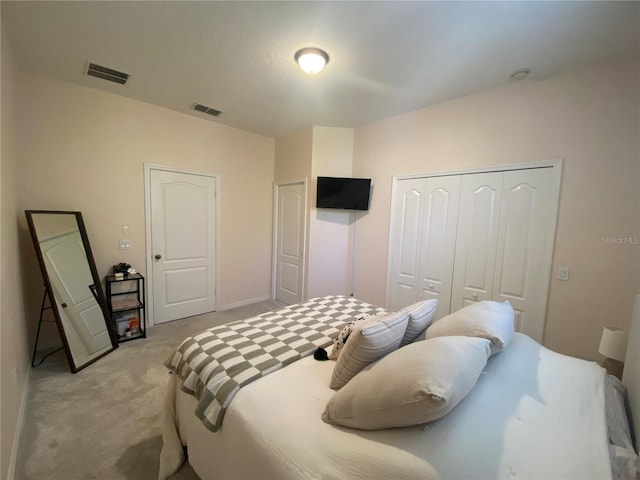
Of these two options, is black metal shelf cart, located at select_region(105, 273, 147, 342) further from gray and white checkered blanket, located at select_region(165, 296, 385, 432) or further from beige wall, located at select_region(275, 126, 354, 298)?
beige wall, located at select_region(275, 126, 354, 298)

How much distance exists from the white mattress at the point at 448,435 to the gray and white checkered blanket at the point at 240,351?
71mm

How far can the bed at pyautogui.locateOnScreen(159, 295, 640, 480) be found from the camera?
2.58 feet

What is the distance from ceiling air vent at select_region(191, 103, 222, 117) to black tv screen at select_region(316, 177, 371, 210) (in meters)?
1.55

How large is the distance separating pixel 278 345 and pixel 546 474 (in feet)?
4.07

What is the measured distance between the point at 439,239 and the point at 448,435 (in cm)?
240

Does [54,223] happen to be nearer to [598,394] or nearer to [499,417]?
[499,417]

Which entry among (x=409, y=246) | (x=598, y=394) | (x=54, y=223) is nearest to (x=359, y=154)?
(x=409, y=246)

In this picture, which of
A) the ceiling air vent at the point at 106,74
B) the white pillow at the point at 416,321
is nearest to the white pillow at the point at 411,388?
the white pillow at the point at 416,321

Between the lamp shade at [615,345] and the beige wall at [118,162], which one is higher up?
the beige wall at [118,162]

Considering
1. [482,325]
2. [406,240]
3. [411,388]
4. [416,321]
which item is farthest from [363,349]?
[406,240]

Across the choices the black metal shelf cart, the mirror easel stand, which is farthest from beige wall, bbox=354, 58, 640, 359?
the mirror easel stand

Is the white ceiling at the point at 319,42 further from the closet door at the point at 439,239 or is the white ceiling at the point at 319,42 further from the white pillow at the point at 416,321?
the white pillow at the point at 416,321

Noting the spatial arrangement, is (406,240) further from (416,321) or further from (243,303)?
(243,303)

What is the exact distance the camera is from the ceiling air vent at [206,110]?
315 centimetres
